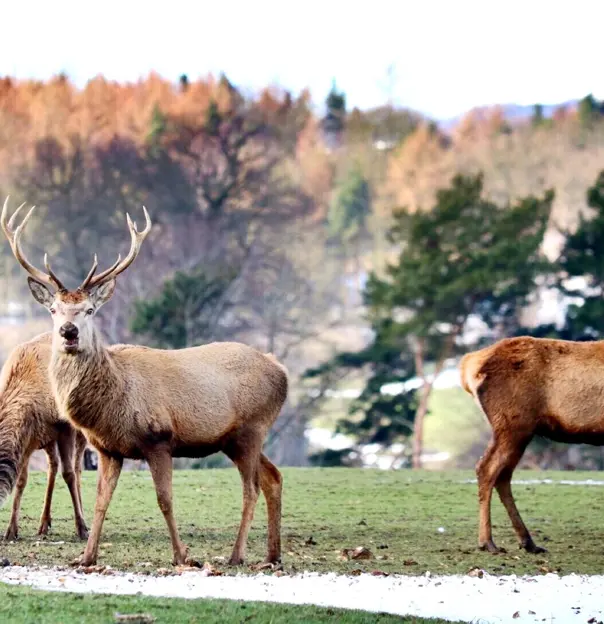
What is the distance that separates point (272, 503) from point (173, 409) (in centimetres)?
127

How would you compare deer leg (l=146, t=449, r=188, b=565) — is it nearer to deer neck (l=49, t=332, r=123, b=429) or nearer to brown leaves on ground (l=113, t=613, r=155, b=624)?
deer neck (l=49, t=332, r=123, b=429)

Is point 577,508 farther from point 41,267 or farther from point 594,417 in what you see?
point 41,267

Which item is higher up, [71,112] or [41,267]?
[71,112]

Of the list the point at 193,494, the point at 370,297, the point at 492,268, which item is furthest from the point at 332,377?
the point at 193,494

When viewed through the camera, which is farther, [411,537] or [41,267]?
[41,267]

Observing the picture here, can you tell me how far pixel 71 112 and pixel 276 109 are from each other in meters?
10.9

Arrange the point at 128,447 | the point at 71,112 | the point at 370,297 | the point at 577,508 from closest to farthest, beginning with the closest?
the point at 128,447 < the point at 577,508 < the point at 370,297 < the point at 71,112

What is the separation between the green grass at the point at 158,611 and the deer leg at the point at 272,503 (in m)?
2.23

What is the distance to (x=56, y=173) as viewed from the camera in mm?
75500

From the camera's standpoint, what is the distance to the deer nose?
12.6 m

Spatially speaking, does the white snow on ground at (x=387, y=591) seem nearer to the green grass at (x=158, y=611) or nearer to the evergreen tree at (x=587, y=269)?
the green grass at (x=158, y=611)

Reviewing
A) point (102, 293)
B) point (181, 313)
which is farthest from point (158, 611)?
point (181, 313)

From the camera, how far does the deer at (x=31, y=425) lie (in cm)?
1398

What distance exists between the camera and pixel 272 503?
44.9ft
